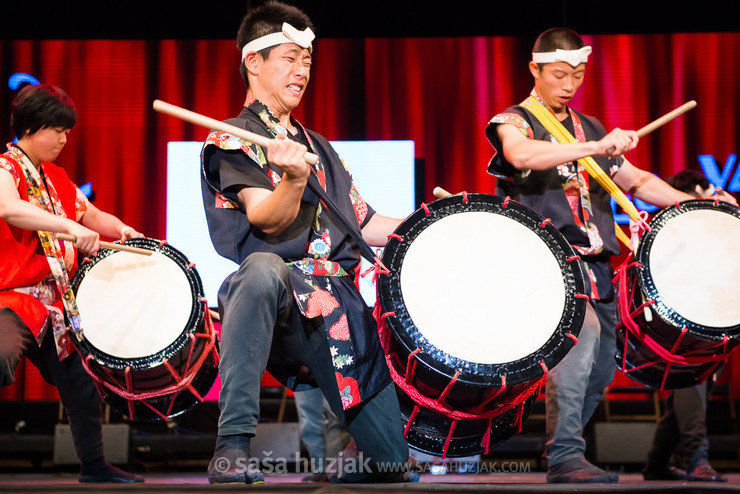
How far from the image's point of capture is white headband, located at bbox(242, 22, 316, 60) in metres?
2.05

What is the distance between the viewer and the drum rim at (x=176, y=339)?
2418 millimetres

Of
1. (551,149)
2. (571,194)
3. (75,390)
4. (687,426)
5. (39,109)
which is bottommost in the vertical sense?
(687,426)

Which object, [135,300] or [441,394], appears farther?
[135,300]

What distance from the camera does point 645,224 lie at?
235 cm

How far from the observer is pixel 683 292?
2.29 metres

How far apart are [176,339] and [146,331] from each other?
13cm

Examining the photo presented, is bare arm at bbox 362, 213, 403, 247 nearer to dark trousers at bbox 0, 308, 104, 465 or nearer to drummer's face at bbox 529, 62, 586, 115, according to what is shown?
drummer's face at bbox 529, 62, 586, 115

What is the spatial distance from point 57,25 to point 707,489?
5891 millimetres

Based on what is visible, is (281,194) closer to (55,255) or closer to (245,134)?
(245,134)

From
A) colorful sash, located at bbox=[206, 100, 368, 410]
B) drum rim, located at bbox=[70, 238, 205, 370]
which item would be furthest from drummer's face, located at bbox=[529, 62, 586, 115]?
drum rim, located at bbox=[70, 238, 205, 370]

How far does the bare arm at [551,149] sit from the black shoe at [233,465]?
122 cm

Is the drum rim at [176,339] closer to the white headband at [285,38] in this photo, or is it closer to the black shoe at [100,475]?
the black shoe at [100,475]

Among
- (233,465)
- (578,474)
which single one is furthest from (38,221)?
(578,474)

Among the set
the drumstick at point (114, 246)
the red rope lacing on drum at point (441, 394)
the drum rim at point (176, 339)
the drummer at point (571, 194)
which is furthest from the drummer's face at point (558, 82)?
the drumstick at point (114, 246)
